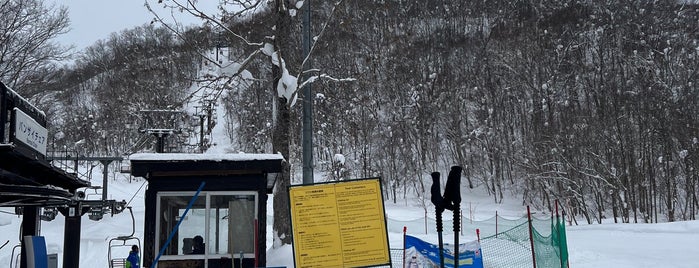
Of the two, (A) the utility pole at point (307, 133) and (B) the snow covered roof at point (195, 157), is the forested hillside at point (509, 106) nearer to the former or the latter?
(A) the utility pole at point (307, 133)

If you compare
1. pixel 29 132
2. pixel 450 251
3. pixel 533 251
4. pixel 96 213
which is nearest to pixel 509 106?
pixel 96 213

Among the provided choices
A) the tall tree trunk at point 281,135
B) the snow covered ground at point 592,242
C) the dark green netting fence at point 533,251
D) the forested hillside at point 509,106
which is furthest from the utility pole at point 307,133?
the forested hillside at point 509,106

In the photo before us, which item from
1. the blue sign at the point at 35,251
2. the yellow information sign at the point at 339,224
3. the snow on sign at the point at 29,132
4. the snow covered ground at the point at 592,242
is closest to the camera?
the snow on sign at the point at 29,132

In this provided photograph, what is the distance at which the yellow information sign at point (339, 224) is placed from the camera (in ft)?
30.7

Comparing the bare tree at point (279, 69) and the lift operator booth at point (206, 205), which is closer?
the lift operator booth at point (206, 205)

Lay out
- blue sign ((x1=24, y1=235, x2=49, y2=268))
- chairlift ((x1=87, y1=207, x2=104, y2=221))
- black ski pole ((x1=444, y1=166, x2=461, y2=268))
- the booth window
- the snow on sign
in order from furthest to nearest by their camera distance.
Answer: chairlift ((x1=87, y1=207, x2=104, y2=221)), the booth window, blue sign ((x1=24, y1=235, x2=49, y2=268)), black ski pole ((x1=444, y1=166, x2=461, y2=268)), the snow on sign

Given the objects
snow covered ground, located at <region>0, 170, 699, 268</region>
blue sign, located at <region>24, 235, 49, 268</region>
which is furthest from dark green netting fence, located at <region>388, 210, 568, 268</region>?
blue sign, located at <region>24, 235, 49, 268</region>

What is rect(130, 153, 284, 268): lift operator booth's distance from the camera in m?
10.1

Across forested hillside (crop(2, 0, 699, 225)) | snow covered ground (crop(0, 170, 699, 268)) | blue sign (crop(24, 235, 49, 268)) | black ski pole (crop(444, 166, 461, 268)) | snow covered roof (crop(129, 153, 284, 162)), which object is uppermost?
forested hillside (crop(2, 0, 699, 225))

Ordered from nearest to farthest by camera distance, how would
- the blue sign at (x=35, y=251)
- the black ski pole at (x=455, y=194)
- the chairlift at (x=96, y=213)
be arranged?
the black ski pole at (x=455, y=194) < the blue sign at (x=35, y=251) < the chairlift at (x=96, y=213)

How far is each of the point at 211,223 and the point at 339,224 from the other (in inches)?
87.7

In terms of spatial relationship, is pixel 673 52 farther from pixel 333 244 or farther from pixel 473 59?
pixel 333 244

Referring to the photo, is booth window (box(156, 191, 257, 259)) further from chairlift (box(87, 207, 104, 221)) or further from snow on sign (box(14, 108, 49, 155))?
chairlift (box(87, 207, 104, 221))

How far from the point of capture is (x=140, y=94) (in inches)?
2864
